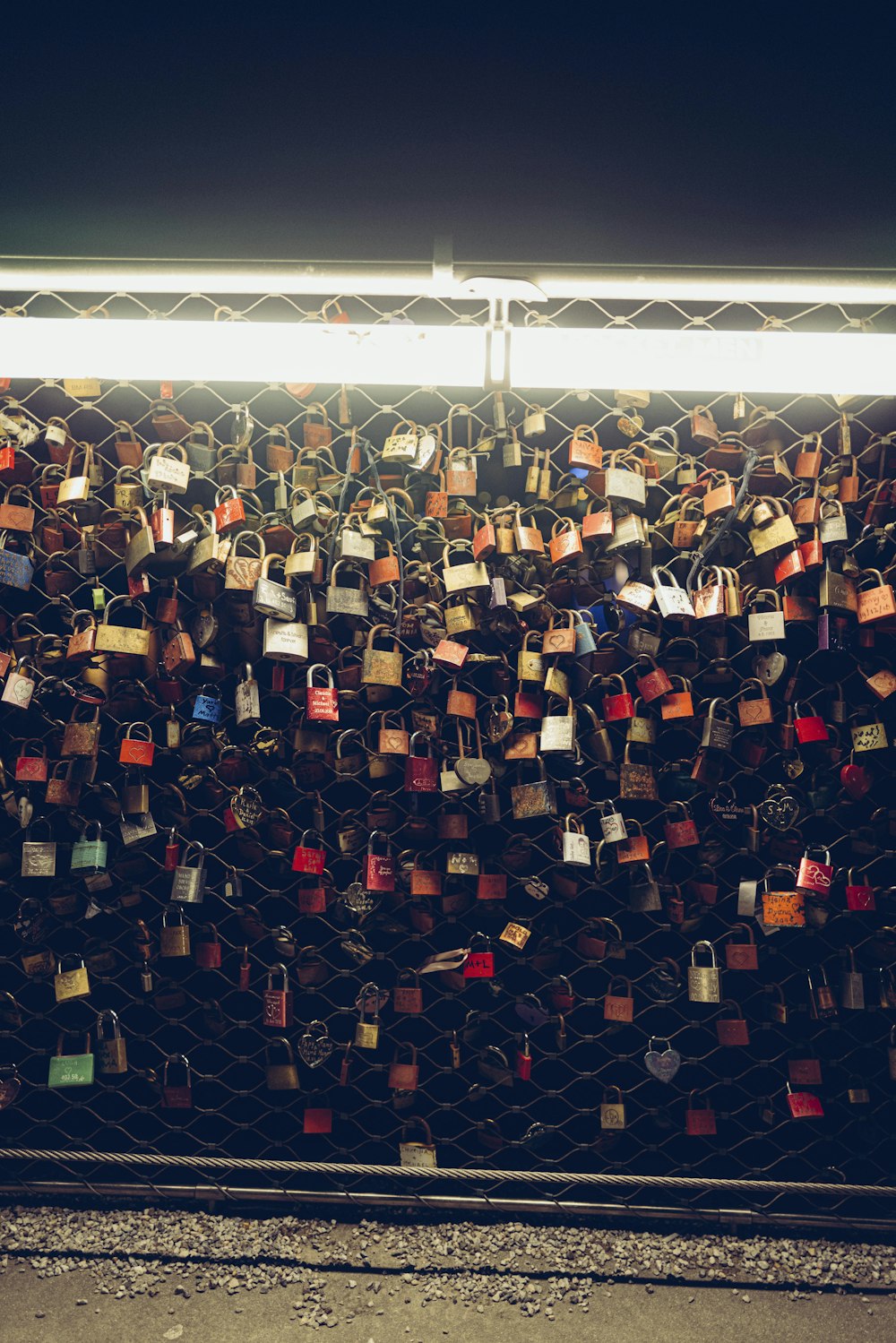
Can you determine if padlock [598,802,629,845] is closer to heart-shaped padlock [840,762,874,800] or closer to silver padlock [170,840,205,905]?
heart-shaped padlock [840,762,874,800]

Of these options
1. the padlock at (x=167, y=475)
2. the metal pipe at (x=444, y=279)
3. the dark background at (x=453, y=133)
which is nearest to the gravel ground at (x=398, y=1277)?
the padlock at (x=167, y=475)

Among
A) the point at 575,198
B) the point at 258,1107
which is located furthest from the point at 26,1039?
the point at 575,198

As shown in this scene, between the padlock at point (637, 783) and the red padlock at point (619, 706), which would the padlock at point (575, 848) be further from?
the red padlock at point (619, 706)

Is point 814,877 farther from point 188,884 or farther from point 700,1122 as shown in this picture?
point 188,884

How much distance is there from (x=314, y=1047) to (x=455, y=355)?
1.55 meters

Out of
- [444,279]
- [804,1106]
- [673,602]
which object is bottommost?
[804,1106]

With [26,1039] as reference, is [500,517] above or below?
above

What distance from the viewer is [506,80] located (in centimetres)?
130

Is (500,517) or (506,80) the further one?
(500,517)

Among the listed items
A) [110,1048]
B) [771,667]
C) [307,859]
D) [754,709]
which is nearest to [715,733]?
[754,709]

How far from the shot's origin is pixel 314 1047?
6.27 feet

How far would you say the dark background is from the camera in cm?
120

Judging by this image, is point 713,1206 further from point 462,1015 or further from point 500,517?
point 500,517

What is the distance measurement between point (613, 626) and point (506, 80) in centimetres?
114
